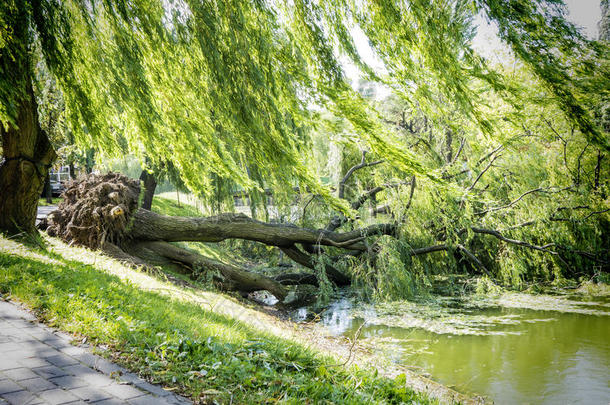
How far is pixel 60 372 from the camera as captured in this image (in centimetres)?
237

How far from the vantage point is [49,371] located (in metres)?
2.37

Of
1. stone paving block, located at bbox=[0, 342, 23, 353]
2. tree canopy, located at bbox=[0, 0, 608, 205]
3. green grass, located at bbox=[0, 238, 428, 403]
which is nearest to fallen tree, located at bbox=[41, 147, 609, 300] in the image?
green grass, located at bbox=[0, 238, 428, 403]

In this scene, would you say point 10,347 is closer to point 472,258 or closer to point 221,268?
point 221,268

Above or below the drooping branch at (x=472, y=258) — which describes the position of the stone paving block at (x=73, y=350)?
below

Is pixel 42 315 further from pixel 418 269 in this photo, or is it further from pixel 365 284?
pixel 418 269

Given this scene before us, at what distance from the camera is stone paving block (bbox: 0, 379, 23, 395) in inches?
82.4

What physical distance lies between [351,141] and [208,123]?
1716mm

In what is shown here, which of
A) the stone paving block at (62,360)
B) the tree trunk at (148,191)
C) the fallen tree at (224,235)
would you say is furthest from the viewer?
the tree trunk at (148,191)

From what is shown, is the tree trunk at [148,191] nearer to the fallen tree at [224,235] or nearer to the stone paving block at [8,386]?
the fallen tree at [224,235]

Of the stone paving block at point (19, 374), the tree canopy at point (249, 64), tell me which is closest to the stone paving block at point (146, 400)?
the stone paving block at point (19, 374)

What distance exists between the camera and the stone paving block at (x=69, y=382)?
222 cm

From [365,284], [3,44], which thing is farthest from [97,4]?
[365,284]

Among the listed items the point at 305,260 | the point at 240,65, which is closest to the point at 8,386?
the point at 240,65

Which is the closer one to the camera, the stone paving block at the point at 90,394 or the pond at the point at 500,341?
the stone paving block at the point at 90,394
